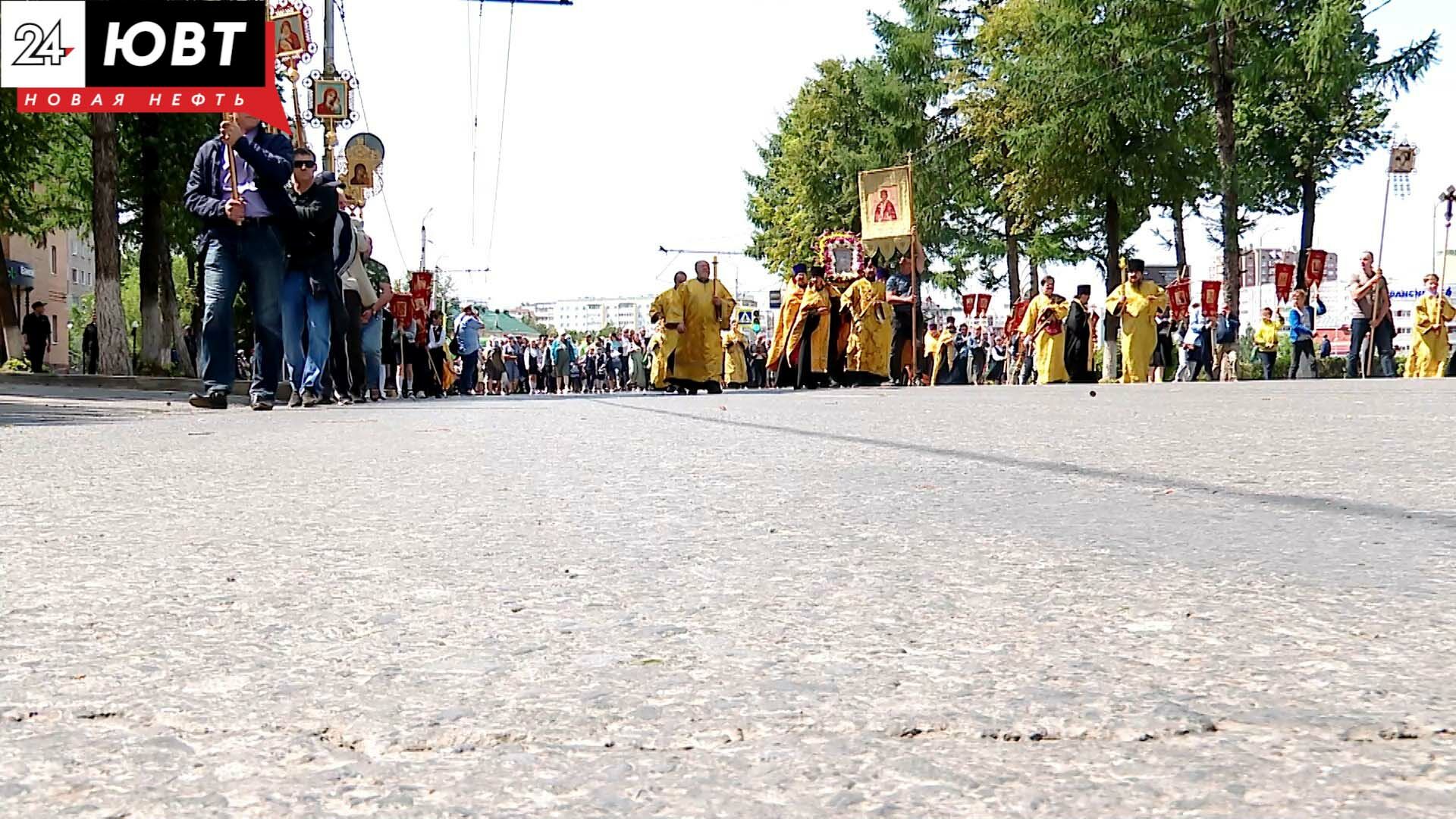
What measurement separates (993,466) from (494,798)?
156 inches

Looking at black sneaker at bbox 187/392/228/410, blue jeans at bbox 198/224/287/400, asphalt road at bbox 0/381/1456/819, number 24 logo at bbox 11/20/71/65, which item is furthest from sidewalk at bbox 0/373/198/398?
asphalt road at bbox 0/381/1456/819

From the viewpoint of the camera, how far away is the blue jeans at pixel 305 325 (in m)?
11.7

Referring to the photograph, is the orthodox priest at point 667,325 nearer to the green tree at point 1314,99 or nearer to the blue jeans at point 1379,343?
the blue jeans at point 1379,343

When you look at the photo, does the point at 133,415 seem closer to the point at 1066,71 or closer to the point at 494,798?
the point at 494,798

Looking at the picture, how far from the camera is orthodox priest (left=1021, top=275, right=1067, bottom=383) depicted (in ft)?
77.5

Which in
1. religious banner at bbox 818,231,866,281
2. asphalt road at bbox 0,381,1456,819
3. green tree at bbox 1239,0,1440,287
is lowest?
asphalt road at bbox 0,381,1456,819

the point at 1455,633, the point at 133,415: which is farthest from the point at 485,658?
the point at 133,415

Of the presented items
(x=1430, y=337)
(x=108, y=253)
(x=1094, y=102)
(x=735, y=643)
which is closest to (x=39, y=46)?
(x=108, y=253)

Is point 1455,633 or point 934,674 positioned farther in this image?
point 1455,633

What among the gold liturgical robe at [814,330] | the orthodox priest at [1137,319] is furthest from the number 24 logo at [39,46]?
the orthodox priest at [1137,319]

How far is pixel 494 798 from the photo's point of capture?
1416mm

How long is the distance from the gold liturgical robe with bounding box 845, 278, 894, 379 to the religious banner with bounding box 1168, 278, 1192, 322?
35.1 feet

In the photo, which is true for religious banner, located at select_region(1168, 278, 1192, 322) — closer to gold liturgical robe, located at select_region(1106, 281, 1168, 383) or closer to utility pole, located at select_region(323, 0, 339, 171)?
gold liturgical robe, located at select_region(1106, 281, 1168, 383)

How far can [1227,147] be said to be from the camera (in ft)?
96.2
